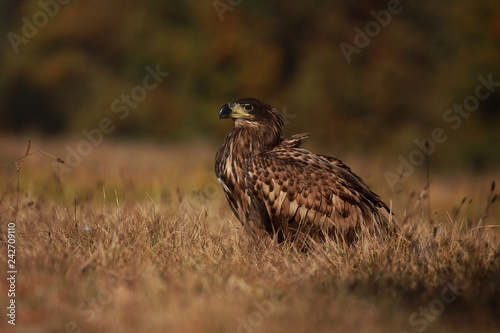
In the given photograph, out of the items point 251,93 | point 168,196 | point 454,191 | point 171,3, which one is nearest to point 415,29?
point 251,93

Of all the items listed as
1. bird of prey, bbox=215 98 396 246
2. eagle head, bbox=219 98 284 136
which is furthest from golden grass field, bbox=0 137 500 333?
eagle head, bbox=219 98 284 136

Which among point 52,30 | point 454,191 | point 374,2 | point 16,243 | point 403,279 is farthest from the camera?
point 52,30

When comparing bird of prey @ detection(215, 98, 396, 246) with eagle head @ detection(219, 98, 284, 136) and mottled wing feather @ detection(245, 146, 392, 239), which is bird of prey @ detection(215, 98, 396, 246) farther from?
eagle head @ detection(219, 98, 284, 136)

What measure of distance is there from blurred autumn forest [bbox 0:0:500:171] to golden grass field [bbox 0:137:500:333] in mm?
14053

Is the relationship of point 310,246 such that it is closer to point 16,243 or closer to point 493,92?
point 16,243

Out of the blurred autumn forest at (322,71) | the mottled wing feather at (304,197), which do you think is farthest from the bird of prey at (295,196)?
the blurred autumn forest at (322,71)

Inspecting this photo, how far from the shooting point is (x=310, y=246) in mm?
5273

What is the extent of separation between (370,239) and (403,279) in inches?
32.2

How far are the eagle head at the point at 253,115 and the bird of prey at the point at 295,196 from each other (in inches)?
8.6

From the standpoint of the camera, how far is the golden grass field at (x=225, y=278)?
3686 millimetres

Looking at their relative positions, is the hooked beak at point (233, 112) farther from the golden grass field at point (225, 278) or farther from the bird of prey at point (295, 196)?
the golden grass field at point (225, 278)

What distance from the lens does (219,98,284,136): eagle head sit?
5.97m

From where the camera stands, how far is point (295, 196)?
546cm

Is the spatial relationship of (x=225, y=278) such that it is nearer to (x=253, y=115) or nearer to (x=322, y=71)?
(x=253, y=115)
